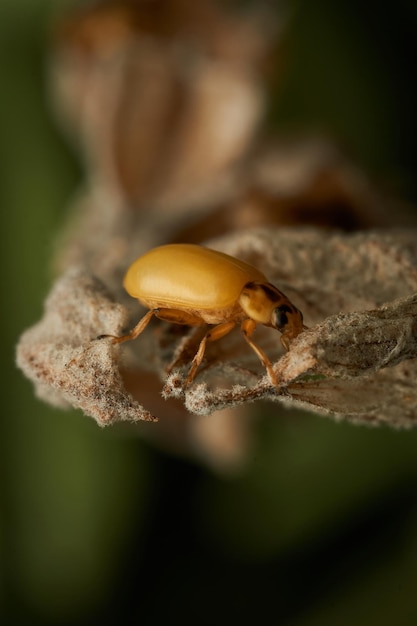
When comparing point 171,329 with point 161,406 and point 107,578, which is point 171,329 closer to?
point 161,406

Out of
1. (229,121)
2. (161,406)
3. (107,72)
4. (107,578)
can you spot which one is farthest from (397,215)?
(107,578)

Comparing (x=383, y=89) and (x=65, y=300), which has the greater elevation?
(x=383, y=89)

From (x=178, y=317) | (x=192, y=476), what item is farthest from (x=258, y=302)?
(x=192, y=476)

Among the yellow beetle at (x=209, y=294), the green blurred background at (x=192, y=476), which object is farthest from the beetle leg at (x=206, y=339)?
the green blurred background at (x=192, y=476)

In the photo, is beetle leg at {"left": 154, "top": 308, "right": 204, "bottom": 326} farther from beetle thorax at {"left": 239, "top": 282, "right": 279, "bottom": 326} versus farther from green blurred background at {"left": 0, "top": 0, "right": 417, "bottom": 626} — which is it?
green blurred background at {"left": 0, "top": 0, "right": 417, "bottom": 626}

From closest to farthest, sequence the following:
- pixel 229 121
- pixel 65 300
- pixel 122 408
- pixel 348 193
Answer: pixel 122 408, pixel 65 300, pixel 348 193, pixel 229 121

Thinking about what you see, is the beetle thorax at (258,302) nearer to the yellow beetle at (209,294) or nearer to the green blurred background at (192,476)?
the yellow beetle at (209,294)

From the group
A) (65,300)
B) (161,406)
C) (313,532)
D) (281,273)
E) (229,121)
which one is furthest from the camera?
(313,532)

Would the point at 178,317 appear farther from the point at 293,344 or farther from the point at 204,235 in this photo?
the point at 204,235
